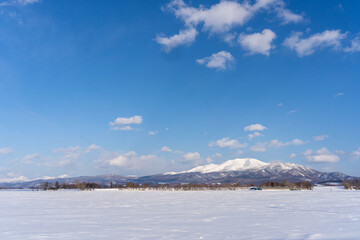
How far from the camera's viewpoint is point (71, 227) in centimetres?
1783

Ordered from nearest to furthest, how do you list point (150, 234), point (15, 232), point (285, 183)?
1. point (150, 234)
2. point (15, 232)
3. point (285, 183)

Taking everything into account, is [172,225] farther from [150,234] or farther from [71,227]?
[71,227]

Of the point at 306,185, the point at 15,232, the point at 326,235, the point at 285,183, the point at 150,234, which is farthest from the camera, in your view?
the point at 285,183

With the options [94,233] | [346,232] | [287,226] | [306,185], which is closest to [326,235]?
[346,232]

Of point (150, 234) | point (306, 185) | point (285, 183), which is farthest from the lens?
point (285, 183)

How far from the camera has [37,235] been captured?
15.3m

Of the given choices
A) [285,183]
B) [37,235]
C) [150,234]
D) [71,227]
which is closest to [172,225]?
[150,234]

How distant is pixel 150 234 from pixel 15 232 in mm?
7097

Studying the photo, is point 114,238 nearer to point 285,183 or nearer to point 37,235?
point 37,235

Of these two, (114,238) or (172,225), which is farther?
(172,225)

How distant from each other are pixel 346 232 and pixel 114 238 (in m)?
10.7

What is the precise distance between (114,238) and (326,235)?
946 centimetres

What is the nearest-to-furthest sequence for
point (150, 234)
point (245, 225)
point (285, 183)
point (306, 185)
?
point (150, 234), point (245, 225), point (306, 185), point (285, 183)

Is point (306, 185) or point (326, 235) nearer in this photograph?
point (326, 235)
